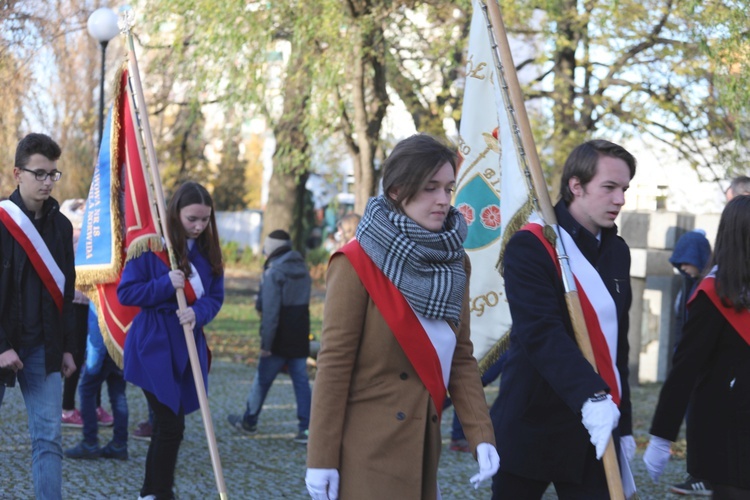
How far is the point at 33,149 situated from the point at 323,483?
2666 millimetres

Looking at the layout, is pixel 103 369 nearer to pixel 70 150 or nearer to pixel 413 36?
pixel 413 36

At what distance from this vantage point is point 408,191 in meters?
3.53

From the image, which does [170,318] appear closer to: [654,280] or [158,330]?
[158,330]

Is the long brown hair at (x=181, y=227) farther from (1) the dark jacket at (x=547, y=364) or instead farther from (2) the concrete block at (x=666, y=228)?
(2) the concrete block at (x=666, y=228)

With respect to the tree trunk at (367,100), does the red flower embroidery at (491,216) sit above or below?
below

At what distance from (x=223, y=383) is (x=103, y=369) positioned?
535cm

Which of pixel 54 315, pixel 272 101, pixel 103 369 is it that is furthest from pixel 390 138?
pixel 54 315

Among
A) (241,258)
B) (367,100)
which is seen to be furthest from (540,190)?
(241,258)

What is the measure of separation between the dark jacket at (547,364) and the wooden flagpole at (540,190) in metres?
0.06

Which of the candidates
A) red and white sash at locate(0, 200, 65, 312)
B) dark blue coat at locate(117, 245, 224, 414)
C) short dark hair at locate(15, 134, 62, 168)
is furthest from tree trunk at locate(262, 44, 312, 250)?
red and white sash at locate(0, 200, 65, 312)

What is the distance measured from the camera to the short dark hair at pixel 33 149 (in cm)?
521

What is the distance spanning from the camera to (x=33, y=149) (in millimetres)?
5215

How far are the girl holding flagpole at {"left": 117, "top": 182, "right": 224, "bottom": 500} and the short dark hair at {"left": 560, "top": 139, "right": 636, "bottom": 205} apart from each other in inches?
105

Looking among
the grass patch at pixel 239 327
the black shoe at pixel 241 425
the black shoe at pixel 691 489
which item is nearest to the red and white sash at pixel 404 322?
the black shoe at pixel 691 489
